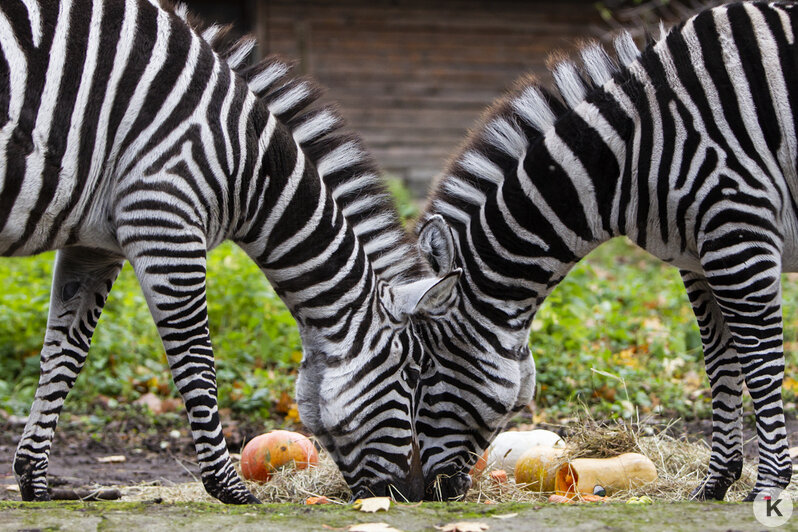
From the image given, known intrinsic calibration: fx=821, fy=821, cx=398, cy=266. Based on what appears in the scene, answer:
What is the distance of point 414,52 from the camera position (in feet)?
51.1

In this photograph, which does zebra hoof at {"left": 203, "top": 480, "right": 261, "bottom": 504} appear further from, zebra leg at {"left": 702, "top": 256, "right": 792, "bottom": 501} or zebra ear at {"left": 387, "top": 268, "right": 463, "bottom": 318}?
zebra leg at {"left": 702, "top": 256, "right": 792, "bottom": 501}

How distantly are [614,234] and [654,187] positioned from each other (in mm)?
364

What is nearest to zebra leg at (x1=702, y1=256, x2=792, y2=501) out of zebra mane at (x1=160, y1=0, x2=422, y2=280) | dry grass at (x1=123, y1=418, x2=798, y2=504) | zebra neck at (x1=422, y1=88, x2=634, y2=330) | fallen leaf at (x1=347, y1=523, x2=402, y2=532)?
dry grass at (x1=123, y1=418, x2=798, y2=504)

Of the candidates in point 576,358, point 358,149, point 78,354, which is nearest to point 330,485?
point 78,354

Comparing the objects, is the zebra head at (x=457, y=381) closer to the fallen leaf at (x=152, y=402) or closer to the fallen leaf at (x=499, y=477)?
the fallen leaf at (x=499, y=477)

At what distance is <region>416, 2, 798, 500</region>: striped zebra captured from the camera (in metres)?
3.74

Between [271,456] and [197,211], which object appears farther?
[271,456]

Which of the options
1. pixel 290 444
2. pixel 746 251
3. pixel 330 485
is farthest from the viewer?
pixel 290 444

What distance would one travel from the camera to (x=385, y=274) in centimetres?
421

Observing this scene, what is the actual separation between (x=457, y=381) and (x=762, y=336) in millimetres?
1440

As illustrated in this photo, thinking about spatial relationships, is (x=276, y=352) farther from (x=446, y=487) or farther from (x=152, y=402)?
(x=446, y=487)

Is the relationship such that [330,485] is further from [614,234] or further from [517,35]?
[517,35]

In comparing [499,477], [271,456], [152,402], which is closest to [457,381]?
[499,477]

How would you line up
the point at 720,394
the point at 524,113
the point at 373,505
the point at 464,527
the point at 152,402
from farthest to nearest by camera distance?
1. the point at 152,402
2. the point at 720,394
3. the point at 524,113
4. the point at 373,505
5. the point at 464,527
